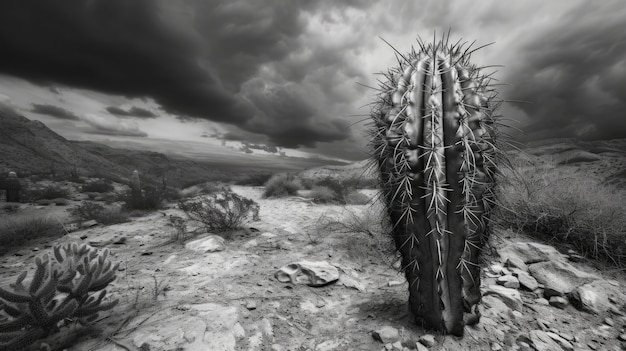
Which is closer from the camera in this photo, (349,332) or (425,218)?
(425,218)

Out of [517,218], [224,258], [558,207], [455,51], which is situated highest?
[455,51]

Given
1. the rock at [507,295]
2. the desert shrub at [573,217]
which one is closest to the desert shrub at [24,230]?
the rock at [507,295]

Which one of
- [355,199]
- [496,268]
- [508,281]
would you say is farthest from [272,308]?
[355,199]

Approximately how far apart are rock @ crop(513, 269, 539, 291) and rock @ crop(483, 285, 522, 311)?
0.77 ft

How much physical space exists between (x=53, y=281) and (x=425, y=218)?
8.81ft

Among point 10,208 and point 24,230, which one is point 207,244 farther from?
point 10,208

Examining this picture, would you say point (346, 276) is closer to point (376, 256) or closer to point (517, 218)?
point (376, 256)

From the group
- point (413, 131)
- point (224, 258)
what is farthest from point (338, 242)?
point (413, 131)

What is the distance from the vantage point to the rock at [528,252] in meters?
3.21

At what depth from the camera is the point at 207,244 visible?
379cm

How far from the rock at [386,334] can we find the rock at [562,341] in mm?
1250

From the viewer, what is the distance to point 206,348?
176 cm

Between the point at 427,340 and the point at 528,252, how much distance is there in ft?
8.01

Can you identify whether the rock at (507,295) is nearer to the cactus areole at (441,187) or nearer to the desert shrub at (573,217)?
the cactus areole at (441,187)
